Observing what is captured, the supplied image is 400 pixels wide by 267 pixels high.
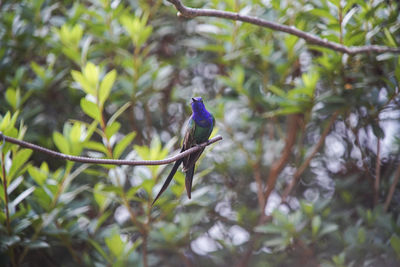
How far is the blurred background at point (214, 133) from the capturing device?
262 cm

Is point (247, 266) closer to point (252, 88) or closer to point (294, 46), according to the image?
point (252, 88)

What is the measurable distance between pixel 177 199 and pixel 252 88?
0.94m

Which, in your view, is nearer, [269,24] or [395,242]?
[269,24]

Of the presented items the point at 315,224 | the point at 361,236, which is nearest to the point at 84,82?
the point at 315,224

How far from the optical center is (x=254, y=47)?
3.17 m

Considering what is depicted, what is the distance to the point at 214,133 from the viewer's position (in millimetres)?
2496

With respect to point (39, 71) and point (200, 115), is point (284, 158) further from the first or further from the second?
point (39, 71)

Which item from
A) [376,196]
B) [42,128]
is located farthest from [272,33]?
[42,128]

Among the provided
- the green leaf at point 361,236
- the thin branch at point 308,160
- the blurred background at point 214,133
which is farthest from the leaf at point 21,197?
the green leaf at point 361,236

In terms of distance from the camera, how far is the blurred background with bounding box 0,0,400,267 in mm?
2619

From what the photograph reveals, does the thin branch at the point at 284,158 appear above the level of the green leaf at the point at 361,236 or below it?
above

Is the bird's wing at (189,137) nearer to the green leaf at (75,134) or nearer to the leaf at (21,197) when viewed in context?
the green leaf at (75,134)

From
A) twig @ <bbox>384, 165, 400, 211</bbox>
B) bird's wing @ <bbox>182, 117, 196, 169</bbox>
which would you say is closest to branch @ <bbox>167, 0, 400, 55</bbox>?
bird's wing @ <bbox>182, 117, 196, 169</bbox>

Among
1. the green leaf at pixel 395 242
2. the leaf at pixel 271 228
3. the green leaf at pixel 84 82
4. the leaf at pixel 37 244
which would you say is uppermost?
the green leaf at pixel 84 82
